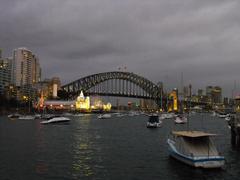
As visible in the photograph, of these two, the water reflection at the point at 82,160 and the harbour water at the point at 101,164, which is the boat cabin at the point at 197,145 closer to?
the harbour water at the point at 101,164

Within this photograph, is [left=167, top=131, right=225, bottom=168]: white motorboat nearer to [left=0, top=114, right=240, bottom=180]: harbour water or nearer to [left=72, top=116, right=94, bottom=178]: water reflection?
[left=0, top=114, right=240, bottom=180]: harbour water

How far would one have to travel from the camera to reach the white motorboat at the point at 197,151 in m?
30.6

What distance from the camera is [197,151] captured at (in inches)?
1259

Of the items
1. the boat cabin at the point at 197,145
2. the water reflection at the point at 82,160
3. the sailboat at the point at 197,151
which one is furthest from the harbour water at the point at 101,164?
the boat cabin at the point at 197,145

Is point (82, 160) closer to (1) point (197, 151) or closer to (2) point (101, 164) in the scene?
(2) point (101, 164)

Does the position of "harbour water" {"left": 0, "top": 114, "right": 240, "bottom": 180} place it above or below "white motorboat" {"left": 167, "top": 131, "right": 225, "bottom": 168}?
below

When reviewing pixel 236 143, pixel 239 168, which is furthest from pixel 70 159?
pixel 236 143

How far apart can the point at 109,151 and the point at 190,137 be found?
48.1 ft

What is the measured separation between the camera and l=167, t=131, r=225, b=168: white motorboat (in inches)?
1204

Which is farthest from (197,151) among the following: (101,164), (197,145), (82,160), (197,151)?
(82,160)

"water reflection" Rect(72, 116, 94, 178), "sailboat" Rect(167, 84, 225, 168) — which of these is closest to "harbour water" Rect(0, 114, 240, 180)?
"water reflection" Rect(72, 116, 94, 178)

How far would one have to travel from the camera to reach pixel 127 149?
46844 millimetres

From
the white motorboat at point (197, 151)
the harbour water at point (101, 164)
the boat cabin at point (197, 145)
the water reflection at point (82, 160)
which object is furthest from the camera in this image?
the boat cabin at point (197, 145)

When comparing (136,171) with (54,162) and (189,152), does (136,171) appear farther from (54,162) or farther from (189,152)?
(54,162)
